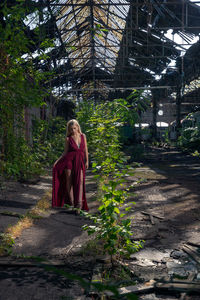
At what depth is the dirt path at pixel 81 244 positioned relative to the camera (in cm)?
246

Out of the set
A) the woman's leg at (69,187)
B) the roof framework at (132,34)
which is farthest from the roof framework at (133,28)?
the woman's leg at (69,187)

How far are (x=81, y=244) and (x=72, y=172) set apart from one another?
78.0 inches

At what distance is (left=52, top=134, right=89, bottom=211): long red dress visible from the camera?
5301 millimetres

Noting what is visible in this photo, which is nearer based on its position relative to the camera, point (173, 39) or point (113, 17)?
point (173, 39)

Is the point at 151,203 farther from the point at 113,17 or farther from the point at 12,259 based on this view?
the point at 113,17

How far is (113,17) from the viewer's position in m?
15.4

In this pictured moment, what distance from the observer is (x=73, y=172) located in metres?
5.39

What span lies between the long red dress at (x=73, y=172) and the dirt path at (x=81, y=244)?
10.3 inches

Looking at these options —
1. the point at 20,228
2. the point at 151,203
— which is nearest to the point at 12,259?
the point at 20,228

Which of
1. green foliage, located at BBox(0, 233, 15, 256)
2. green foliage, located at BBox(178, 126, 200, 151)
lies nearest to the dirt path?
green foliage, located at BBox(0, 233, 15, 256)

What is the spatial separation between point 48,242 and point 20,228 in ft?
2.00

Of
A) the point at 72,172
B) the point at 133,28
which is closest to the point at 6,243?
the point at 72,172

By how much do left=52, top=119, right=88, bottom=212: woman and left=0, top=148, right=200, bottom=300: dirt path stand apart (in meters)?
0.28

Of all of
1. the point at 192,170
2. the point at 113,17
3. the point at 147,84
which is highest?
the point at 113,17
